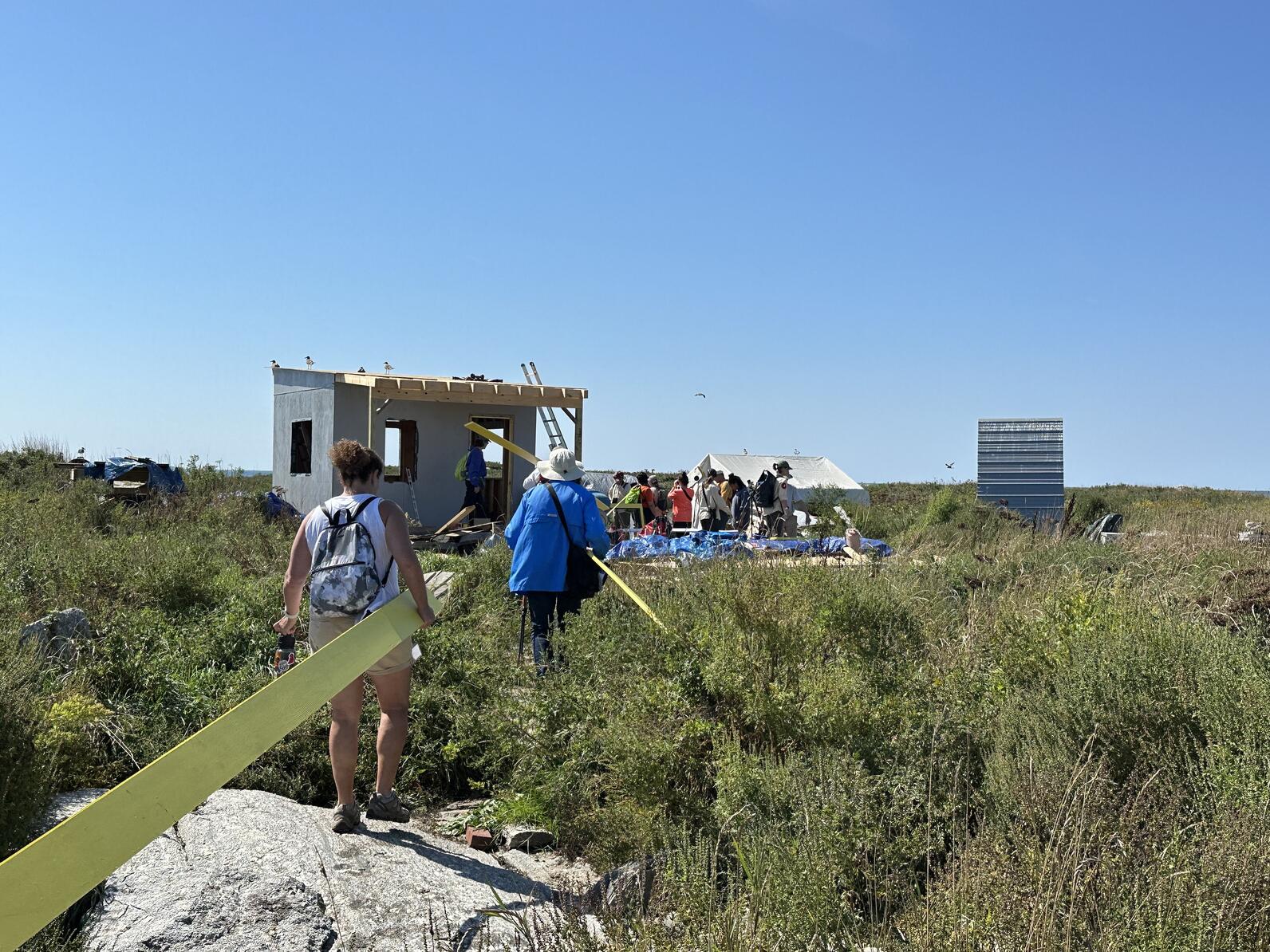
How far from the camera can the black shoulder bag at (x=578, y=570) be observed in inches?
267

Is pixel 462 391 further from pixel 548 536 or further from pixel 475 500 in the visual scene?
pixel 548 536

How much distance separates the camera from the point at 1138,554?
400 inches

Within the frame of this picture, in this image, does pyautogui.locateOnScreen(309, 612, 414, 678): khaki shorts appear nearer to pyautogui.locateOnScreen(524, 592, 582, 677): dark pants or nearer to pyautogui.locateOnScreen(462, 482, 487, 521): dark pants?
pyautogui.locateOnScreen(524, 592, 582, 677): dark pants

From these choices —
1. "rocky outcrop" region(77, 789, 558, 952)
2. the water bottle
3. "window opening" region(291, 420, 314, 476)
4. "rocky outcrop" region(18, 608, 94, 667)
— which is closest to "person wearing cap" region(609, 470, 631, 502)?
"window opening" region(291, 420, 314, 476)

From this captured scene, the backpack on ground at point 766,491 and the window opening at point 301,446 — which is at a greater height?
the window opening at point 301,446

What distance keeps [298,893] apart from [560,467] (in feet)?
12.4

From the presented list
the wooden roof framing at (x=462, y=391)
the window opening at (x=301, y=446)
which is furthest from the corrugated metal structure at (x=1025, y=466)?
the window opening at (x=301, y=446)

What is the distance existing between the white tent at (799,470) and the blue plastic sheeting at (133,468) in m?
11.5

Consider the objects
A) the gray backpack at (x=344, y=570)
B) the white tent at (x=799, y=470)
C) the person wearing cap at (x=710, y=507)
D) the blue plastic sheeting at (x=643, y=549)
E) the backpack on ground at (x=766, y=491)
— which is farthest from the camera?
the white tent at (x=799, y=470)

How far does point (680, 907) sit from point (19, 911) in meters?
1.70

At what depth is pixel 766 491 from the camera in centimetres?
1730

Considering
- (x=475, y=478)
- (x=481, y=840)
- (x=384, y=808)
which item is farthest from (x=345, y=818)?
(x=475, y=478)

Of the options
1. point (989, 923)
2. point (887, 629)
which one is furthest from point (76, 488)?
point (989, 923)

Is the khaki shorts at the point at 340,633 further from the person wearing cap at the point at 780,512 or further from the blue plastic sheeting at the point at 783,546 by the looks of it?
the person wearing cap at the point at 780,512
